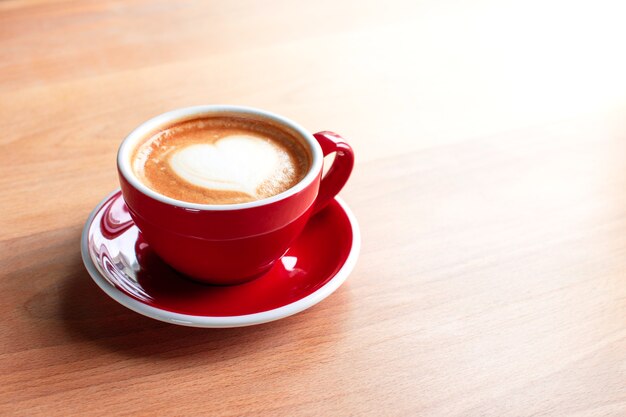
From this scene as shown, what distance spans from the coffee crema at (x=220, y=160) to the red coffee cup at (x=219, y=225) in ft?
0.05

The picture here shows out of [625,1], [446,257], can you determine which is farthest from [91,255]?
[625,1]

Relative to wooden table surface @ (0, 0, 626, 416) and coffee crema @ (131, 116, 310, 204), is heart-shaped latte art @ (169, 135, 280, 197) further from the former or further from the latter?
wooden table surface @ (0, 0, 626, 416)

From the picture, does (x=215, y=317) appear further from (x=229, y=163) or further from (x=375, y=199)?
(x=375, y=199)

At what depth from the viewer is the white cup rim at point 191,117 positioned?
541 millimetres

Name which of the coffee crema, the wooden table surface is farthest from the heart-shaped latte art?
the wooden table surface

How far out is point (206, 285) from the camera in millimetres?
609

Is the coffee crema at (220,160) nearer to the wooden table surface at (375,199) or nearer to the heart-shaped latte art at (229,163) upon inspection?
the heart-shaped latte art at (229,163)

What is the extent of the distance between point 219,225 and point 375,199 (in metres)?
0.24

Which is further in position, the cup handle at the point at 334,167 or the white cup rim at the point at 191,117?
the cup handle at the point at 334,167

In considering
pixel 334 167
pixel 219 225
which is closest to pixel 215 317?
pixel 219 225

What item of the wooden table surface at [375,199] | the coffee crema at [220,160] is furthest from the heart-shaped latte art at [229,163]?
the wooden table surface at [375,199]

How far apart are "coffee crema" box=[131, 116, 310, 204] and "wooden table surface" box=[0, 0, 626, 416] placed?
10 cm

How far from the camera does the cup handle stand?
0.64 meters

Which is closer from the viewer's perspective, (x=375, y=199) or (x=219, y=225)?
(x=219, y=225)
